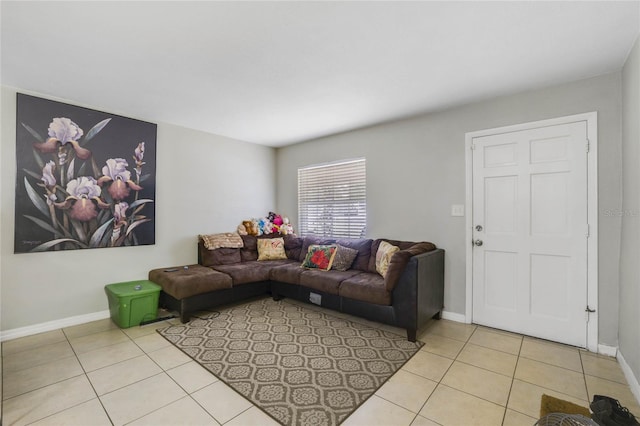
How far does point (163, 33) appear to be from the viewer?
1995 mm

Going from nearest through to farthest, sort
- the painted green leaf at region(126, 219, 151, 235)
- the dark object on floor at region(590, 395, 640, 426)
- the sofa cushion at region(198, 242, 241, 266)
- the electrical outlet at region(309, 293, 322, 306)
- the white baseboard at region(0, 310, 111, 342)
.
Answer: the dark object on floor at region(590, 395, 640, 426) < the white baseboard at region(0, 310, 111, 342) < the electrical outlet at region(309, 293, 322, 306) < the painted green leaf at region(126, 219, 151, 235) < the sofa cushion at region(198, 242, 241, 266)

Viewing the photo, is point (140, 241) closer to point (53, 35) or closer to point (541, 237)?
point (53, 35)

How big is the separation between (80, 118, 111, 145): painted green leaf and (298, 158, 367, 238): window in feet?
9.10

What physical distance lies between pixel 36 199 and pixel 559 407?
4647mm

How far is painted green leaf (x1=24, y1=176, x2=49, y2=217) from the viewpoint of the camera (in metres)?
2.87

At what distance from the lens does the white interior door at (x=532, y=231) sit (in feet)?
8.64

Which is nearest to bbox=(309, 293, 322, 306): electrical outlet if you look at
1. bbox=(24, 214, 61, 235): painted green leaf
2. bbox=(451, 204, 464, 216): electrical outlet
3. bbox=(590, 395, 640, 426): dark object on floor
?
bbox=(451, 204, 464, 216): electrical outlet

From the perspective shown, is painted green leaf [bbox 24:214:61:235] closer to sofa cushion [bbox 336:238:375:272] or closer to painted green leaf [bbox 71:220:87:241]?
painted green leaf [bbox 71:220:87:241]

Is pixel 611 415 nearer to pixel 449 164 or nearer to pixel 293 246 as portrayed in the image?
pixel 449 164

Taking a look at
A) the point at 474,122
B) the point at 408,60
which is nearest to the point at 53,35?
the point at 408,60

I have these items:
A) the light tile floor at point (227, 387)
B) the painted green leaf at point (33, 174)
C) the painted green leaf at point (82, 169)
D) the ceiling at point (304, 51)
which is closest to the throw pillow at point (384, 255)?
the light tile floor at point (227, 387)

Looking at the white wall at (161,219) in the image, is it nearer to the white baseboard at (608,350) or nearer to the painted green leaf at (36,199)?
the painted green leaf at (36,199)

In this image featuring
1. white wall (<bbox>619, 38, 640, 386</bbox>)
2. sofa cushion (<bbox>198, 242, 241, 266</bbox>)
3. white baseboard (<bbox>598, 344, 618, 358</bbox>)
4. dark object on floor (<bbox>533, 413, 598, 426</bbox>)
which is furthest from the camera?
sofa cushion (<bbox>198, 242, 241, 266</bbox>)

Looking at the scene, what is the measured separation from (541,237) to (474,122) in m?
1.38
